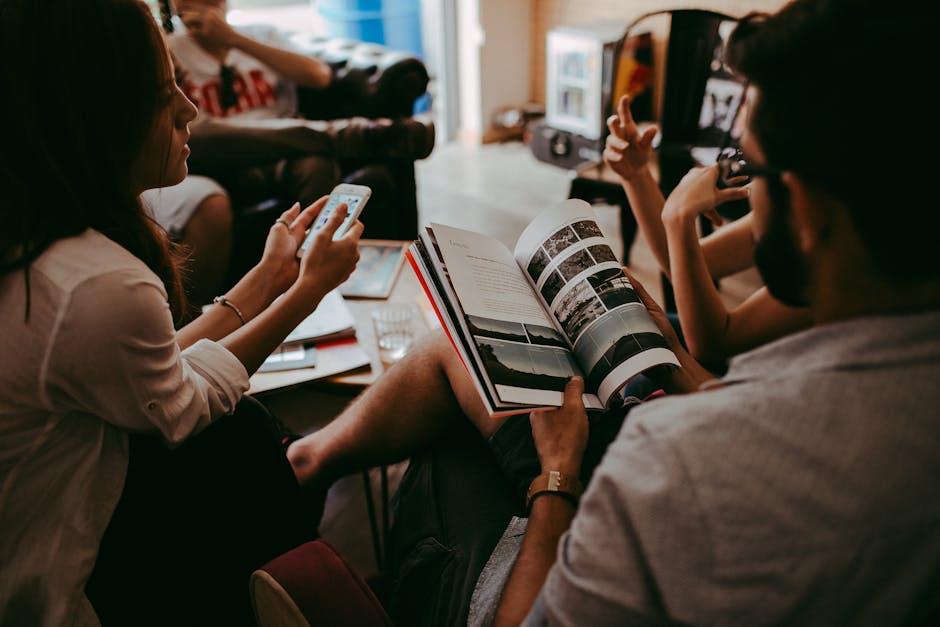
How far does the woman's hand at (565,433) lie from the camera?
0.80 meters

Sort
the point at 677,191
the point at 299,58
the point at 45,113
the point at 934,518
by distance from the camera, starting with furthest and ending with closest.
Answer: the point at 299,58 → the point at 677,191 → the point at 45,113 → the point at 934,518

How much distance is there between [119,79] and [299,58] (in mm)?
1693

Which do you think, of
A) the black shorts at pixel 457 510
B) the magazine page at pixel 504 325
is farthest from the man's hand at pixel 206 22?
the black shorts at pixel 457 510

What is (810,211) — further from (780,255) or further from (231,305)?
(231,305)

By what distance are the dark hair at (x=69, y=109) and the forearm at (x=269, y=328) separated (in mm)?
248

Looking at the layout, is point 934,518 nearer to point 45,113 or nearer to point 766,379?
point 766,379

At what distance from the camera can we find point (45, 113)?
0.68 meters

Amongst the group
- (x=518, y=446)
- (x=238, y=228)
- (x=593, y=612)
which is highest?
(x=593, y=612)

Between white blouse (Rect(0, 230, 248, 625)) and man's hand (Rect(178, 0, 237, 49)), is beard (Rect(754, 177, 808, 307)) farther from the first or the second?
man's hand (Rect(178, 0, 237, 49))

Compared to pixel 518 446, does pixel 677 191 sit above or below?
above

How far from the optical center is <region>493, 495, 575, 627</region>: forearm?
2.20 feet

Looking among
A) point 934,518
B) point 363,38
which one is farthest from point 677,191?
point 363,38

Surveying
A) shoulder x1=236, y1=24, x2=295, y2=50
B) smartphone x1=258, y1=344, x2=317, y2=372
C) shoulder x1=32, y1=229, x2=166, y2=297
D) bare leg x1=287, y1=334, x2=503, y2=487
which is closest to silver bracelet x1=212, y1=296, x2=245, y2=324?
smartphone x1=258, y1=344, x2=317, y2=372

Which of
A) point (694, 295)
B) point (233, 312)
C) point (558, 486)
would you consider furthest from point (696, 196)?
point (233, 312)
